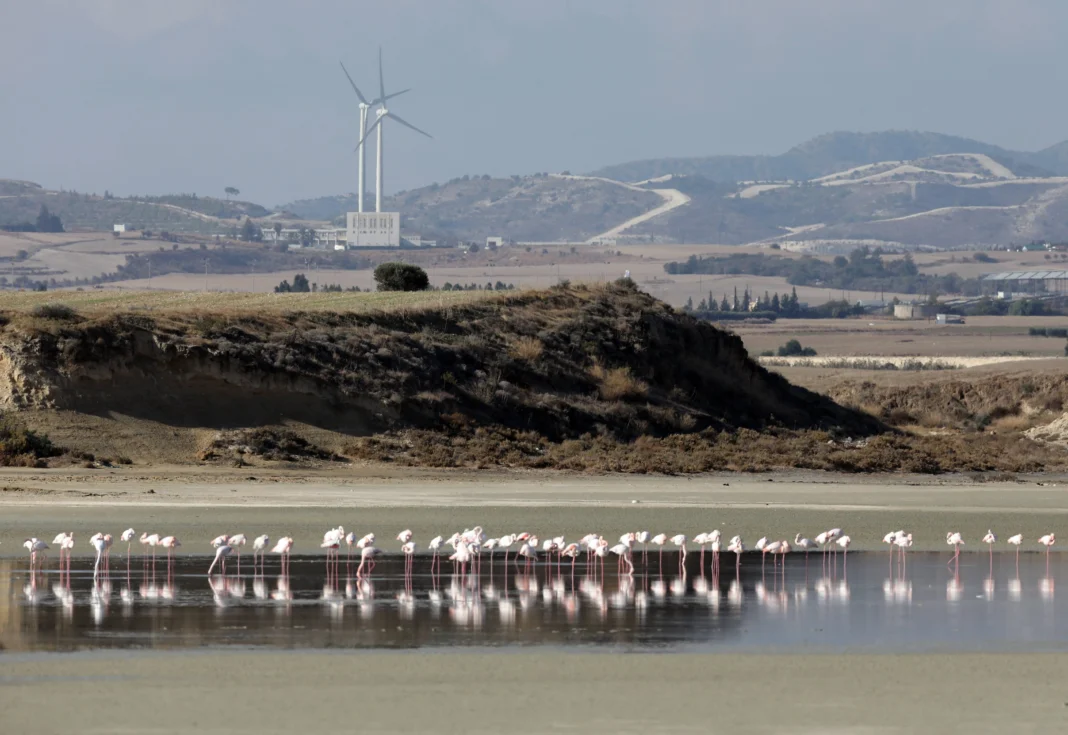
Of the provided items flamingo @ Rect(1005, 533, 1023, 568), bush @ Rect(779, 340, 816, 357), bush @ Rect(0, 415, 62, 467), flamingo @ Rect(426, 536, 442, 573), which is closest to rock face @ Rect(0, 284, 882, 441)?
bush @ Rect(0, 415, 62, 467)

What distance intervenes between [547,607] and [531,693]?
5253 mm

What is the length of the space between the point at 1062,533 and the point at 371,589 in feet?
44.1

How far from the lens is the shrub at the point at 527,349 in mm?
50016

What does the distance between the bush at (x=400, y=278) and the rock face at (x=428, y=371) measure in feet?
34.0

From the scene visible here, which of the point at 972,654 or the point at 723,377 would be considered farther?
the point at 723,377

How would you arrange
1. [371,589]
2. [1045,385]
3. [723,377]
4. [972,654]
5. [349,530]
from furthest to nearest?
[1045,385]
[723,377]
[349,530]
[371,589]
[972,654]

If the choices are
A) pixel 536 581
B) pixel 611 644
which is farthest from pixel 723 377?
pixel 611 644

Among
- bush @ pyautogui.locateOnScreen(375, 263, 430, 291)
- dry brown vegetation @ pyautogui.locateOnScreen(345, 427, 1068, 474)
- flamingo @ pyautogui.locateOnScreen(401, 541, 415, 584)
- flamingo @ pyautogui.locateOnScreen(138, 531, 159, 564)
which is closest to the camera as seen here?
flamingo @ pyautogui.locateOnScreen(401, 541, 415, 584)

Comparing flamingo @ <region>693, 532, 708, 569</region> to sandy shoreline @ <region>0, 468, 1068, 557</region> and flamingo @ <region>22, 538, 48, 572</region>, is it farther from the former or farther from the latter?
flamingo @ <region>22, 538, 48, 572</region>

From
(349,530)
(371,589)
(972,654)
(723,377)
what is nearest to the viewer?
(972,654)

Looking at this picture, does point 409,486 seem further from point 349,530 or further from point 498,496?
point 349,530

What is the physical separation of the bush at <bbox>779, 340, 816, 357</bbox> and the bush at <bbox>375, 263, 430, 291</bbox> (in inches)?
1968

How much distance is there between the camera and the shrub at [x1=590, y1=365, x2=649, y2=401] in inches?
1946

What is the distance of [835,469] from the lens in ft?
142
